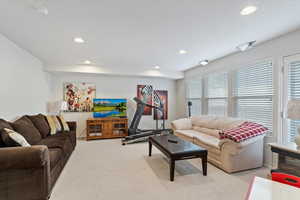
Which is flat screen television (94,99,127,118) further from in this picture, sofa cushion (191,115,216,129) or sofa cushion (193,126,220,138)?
sofa cushion (193,126,220,138)

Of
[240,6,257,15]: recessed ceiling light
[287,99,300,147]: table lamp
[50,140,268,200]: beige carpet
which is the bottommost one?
[50,140,268,200]: beige carpet

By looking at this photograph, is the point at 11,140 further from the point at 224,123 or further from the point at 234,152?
the point at 224,123

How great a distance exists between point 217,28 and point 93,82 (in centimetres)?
445

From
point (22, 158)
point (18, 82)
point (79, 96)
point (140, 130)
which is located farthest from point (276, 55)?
point (79, 96)

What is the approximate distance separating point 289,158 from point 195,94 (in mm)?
3445

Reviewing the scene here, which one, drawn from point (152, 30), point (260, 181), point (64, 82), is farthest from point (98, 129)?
point (260, 181)

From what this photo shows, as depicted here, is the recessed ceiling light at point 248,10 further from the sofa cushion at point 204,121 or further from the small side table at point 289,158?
the sofa cushion at point 204,121

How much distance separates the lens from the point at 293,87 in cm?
265

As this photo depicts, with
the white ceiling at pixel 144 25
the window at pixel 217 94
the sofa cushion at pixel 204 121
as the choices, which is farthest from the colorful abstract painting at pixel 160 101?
the white ceiling at pixel 144 25

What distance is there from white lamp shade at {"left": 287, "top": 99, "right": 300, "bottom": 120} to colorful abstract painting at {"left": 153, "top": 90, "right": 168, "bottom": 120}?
14.4ft

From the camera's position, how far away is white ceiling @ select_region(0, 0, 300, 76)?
6.10ft

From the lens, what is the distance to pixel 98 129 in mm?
5141

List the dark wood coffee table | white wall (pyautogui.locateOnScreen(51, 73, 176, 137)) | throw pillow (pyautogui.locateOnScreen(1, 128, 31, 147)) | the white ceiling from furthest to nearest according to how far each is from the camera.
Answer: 1. white wall (pyautogui.locateOnScreen(51, 73, 176, 137))
2. the dark wood coffee table
3. throw pillow (pyautogui.locateOnScreen(1, 128, 31, 147))
4. the white ceiling

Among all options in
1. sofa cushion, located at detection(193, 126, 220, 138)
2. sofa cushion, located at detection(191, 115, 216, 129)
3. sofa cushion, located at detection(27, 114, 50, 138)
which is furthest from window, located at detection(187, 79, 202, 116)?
sofa cushion, located at detection(27, 114, 50, 138)
